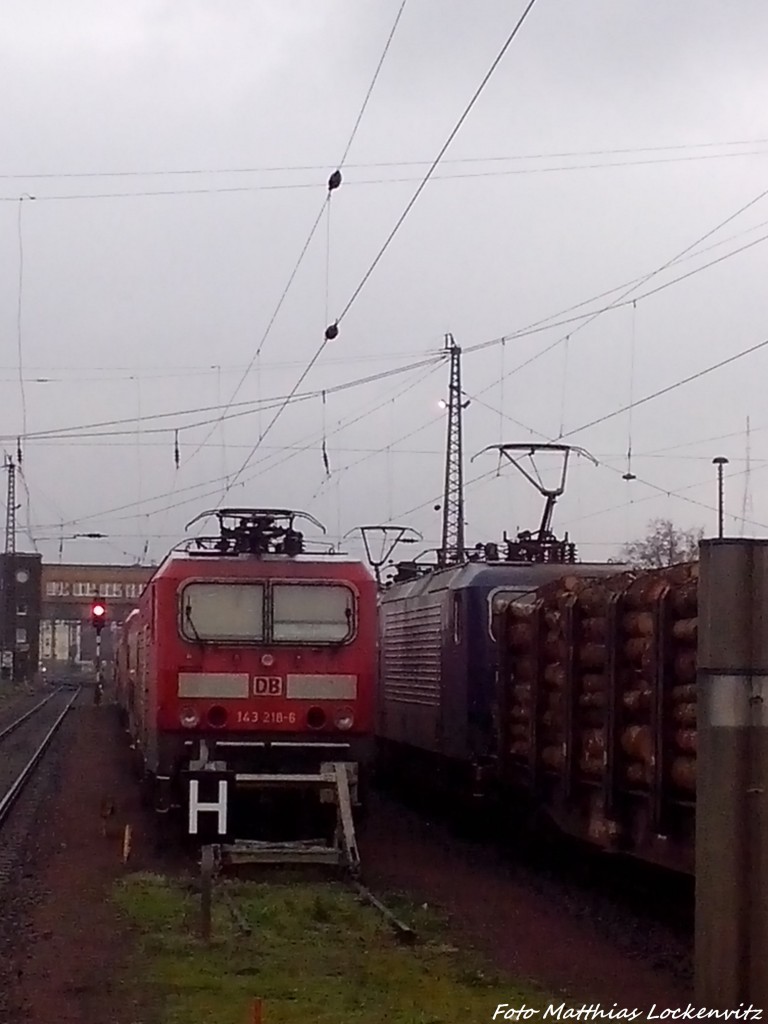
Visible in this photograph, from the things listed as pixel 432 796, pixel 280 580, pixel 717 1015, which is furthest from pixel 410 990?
pixel 432 796

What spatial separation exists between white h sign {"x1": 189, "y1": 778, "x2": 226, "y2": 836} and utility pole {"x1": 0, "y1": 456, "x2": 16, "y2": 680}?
6042 centimetres

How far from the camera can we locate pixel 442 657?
18531mm

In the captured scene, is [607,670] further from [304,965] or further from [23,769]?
[23,769]

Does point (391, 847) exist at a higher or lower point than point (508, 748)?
lower

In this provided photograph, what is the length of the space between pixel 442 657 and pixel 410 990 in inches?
363

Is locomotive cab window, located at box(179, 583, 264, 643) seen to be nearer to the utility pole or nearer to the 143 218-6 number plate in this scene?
the 143 218-6 number plate

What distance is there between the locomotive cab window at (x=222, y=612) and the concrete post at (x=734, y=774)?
9165 mm

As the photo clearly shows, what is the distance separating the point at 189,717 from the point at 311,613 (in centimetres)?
157

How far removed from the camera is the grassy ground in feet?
29.1

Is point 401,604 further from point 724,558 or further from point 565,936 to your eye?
point 724,558

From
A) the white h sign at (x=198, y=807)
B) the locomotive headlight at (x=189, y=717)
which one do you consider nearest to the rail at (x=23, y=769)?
the locomotive headlight at (x=189, y=717)

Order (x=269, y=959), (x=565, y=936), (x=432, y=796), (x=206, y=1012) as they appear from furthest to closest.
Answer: (x=432, y=796) < (x=565, y=936) < (x=269, y=959) < (x=206, y=1012)

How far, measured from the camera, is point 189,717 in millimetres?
15867

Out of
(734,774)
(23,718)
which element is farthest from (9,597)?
(734,774)
